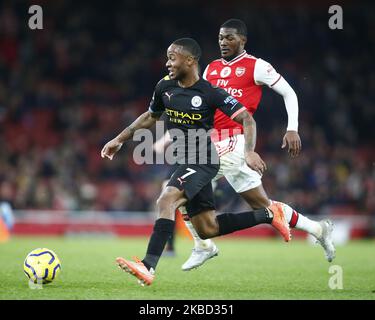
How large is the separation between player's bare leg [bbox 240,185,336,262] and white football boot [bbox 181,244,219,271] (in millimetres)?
707

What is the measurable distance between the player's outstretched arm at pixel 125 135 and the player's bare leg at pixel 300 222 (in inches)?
51.3

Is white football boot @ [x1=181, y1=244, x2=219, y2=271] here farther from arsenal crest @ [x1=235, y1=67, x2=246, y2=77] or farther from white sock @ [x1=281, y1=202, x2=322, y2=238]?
arsenal crest @ [x1=235, y1=67, x2=246, y2=77]

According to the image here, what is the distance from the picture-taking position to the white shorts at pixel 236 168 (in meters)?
7.61

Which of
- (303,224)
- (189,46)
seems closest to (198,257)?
(303,224)

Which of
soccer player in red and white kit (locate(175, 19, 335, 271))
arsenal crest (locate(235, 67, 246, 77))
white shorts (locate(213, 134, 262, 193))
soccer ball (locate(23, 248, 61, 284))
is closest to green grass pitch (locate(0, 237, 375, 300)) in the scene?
soccer ball (locate(23, 248, 61, 284))

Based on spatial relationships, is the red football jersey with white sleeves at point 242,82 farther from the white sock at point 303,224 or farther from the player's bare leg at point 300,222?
the white sock at point 303,224

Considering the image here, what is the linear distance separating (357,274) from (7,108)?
13.4m

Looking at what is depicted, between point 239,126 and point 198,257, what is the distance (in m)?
1.43

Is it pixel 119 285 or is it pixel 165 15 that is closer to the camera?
pixel 119 285

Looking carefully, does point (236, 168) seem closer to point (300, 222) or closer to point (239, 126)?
point (239, 126)

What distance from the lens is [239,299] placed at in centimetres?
579

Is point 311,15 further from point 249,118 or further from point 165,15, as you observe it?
point 249,118

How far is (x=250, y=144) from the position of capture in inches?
258
